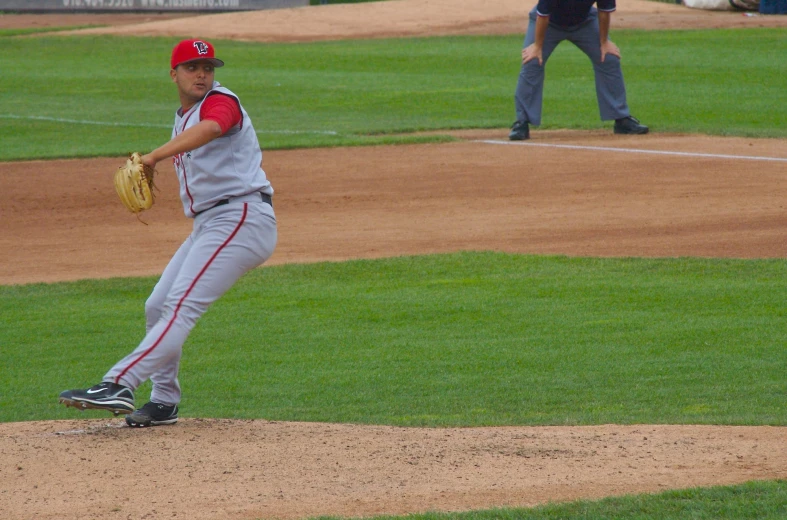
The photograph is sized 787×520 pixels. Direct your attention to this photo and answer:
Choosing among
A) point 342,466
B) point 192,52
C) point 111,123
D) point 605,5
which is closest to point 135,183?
point 192,52

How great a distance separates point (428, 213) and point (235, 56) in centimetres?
1658

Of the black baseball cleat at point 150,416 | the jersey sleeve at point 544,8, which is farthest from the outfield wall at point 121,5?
the black baseball cleat at point 150,416

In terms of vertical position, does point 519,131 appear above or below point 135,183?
below

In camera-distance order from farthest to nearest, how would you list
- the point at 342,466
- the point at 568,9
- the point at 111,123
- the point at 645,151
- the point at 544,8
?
the point at 111,123 → the point at 568,9 → the point at 544,8 → the point at 645,151 → the point at 342,466

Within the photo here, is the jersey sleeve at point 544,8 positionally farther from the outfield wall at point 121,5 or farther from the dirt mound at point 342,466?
the outfield wall at point 121,5

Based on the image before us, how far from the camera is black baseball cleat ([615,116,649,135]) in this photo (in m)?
14.8

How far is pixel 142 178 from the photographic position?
5.06 metres

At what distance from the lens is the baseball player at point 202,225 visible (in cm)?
503

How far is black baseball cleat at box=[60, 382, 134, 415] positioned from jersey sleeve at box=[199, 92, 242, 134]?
1.12 metres

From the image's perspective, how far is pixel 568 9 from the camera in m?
13.9

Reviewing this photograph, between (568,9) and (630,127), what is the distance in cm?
175

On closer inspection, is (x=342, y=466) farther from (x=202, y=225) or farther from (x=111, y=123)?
(x=111, y=123)

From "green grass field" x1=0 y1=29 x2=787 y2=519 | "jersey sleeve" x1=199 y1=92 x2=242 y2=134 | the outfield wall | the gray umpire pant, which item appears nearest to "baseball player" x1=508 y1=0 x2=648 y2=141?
the gray umpire pant

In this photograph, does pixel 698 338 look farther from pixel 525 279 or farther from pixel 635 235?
pixel 635 235
